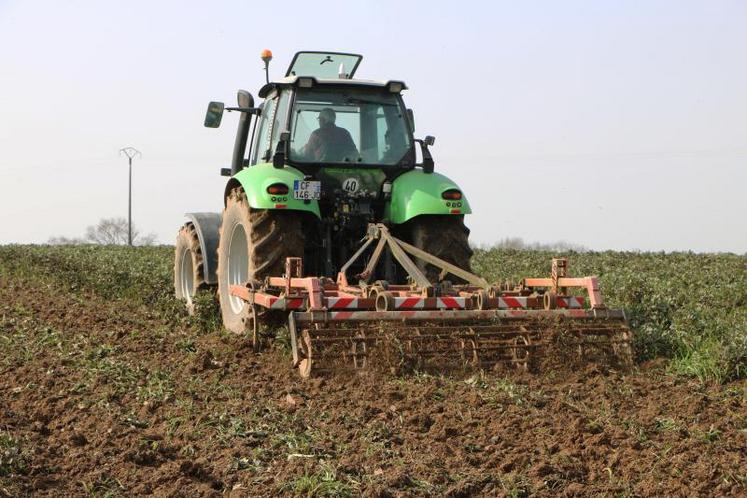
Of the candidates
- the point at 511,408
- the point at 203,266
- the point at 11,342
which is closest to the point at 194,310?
the point at 203,266

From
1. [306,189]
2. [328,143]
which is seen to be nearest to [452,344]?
[306,189]

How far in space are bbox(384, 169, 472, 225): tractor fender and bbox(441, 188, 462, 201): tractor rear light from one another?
2 cm

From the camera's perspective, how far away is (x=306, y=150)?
746 cm

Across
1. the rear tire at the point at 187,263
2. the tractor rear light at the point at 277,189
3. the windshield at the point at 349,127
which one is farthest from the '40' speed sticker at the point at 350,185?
the rear tire at the point at 187,263

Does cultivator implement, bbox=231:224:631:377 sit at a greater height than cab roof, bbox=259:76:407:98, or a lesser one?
lesser

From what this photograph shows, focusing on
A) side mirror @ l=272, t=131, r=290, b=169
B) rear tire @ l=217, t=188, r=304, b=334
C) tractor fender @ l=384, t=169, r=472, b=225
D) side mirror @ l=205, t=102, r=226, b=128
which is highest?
side mirror @ l=205, t=102, r=226, b=128

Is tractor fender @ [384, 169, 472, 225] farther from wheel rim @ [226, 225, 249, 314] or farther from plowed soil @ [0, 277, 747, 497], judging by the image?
plowed soil @ [0, 277, 747, 497]

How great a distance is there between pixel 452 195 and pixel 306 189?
3.55 ft

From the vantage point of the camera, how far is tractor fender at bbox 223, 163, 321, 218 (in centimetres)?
691

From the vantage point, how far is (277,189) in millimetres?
6918

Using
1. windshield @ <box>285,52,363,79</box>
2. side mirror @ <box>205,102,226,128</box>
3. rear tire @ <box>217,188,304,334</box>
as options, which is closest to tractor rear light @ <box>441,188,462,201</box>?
rear tire @ <box>217,188,304,334</box>

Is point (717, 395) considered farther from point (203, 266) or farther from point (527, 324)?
point (203, 266)

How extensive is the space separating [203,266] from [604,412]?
4.72m

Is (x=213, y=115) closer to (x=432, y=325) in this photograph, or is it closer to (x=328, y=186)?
(x=328, y=186)
